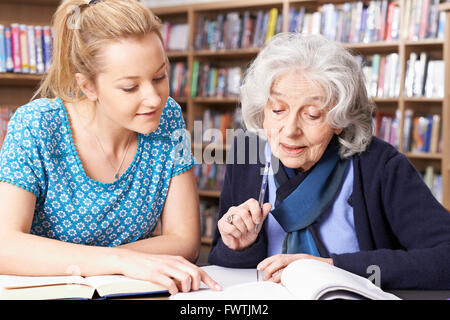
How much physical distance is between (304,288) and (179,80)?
3856 mm

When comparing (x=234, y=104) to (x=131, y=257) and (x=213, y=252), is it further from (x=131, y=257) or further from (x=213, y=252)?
(x=131, y=257)

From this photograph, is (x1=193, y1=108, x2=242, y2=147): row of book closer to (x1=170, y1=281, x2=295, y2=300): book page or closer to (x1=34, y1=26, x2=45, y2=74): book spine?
(x1=34, y1=26, x2=45, y2=74): book spine

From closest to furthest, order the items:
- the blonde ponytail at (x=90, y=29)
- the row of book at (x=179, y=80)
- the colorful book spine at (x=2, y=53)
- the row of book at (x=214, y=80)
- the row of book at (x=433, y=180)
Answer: the blonde ponytail at (x=90, y=29)
the colorful book spine at (x=2, y=53)
the row of book at (x=433, y=180)
the row of book at (x=214, y=80)
the row of book at (x=179, y=80)

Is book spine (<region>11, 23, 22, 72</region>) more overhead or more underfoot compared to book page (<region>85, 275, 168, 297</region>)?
more overhead

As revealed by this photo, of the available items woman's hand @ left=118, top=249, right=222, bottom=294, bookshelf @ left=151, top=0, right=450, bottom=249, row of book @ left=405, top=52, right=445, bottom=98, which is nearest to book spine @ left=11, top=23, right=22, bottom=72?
bookshelf @ left=151, top=0, right=450, bottom=249

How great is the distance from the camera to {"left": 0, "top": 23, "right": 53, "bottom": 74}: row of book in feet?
10.2

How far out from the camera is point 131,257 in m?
1.04

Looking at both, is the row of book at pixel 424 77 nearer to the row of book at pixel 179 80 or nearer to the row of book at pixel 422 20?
the row of book at pixel 422 20

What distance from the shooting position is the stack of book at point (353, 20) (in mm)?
3724

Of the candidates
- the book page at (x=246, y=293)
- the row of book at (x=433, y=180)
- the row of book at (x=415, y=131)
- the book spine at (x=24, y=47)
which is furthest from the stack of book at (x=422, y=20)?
the book page at (x=246, y=293)

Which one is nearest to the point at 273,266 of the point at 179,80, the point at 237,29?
the point at 237,29

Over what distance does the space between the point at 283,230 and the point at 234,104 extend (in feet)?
10.5

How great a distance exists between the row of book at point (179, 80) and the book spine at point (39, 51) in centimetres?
151

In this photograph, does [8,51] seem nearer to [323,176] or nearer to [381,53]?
[323,176]
